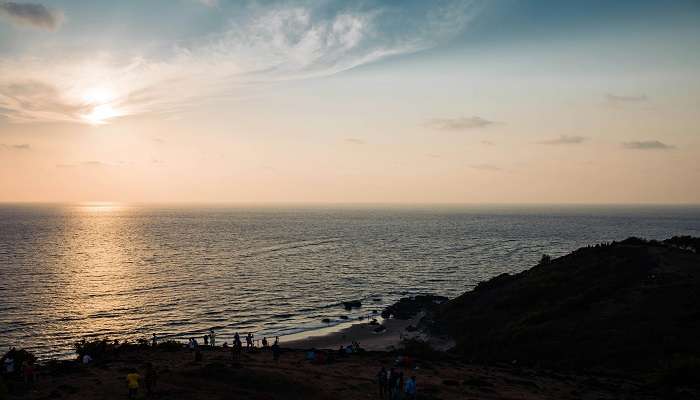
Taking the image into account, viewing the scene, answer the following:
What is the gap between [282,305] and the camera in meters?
75.1

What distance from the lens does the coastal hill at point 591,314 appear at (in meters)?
41.7

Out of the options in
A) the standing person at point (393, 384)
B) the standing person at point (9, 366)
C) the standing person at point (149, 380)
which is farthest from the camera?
the standing person at point (9, 366)

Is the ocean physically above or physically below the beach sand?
above

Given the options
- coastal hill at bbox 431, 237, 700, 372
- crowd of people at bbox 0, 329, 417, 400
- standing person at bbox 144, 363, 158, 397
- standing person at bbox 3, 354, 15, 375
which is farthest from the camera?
coastal hill at bbox 431, 237, 700, 372

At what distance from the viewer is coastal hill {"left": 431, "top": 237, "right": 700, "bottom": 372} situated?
137ft

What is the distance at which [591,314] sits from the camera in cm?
4906

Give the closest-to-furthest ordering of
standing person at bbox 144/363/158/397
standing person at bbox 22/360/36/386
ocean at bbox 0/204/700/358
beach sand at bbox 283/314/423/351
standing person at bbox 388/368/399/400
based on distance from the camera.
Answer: standing person at bbox 144/363/158/397 → standing person at bbox 388/368/399/400 → standing person at bbox 22/360/36/386 → beach sand at bbox 283/314/423/351 → ocean at bbox 0/204/700/358

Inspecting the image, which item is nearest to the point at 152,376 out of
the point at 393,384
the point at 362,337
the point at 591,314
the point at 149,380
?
the point at 149,380

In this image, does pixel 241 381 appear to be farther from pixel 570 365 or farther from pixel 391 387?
pixel 570 365

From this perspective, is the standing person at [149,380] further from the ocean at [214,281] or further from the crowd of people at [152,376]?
the ocean at [214,281]

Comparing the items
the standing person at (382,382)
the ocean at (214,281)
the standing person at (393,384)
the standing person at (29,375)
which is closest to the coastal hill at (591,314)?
the standing person at (382,382)

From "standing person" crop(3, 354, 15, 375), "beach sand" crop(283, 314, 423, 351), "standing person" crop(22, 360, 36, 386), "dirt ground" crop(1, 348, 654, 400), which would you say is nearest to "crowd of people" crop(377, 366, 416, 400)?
"dirt ground" crop(1, 348, 654, 400)

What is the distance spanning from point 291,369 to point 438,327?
27337 mm

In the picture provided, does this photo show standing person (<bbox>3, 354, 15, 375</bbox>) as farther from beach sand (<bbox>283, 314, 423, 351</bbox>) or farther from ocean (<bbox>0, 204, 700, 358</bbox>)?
beach sand (<bbox>283, 314, 423, 351</bbox>)
